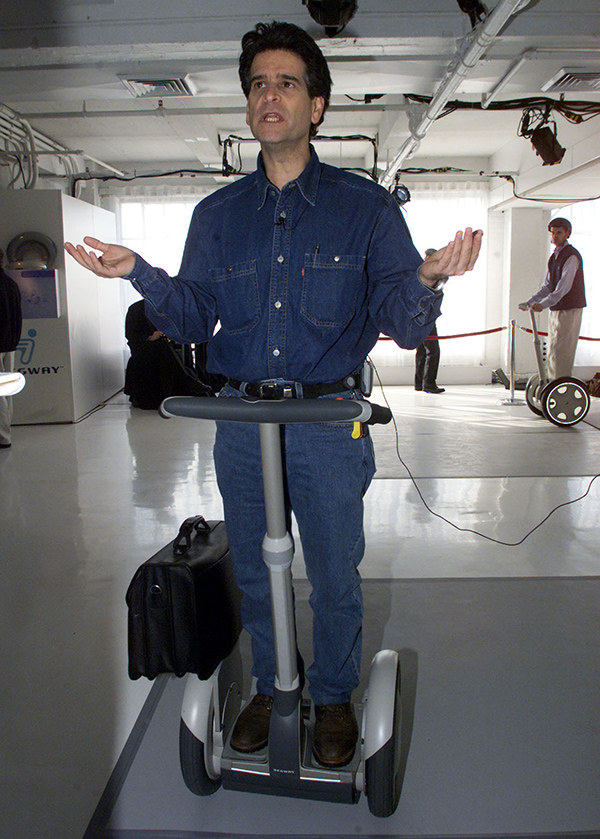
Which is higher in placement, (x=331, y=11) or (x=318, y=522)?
(x=331, y=11)

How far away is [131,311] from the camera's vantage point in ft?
25.1

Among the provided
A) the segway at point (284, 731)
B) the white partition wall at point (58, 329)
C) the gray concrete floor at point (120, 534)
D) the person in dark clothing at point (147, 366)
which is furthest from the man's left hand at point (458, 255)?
the person in dark clothing at point (147, 366)

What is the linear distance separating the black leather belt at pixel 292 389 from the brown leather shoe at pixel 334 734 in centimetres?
73

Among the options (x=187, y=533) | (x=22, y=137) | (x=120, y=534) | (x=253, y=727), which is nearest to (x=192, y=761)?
(x=253, y=727)

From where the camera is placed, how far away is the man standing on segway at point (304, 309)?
4.75 feet

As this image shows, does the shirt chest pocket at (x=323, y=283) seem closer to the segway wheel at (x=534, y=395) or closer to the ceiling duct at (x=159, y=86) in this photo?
the ceiling duct at (x=159, y=86)

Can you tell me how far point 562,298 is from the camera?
20.4 feet

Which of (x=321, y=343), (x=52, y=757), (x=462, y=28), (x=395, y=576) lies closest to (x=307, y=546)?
(x=321, y=343)

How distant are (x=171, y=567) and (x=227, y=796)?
548mm

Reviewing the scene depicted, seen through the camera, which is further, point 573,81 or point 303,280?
point 573,81

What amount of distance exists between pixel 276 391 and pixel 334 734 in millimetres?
774

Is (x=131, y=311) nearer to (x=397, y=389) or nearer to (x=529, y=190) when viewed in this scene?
(x=397, y=389)

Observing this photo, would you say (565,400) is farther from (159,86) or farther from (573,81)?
(159,86)

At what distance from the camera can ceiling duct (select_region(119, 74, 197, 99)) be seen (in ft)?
14.9
